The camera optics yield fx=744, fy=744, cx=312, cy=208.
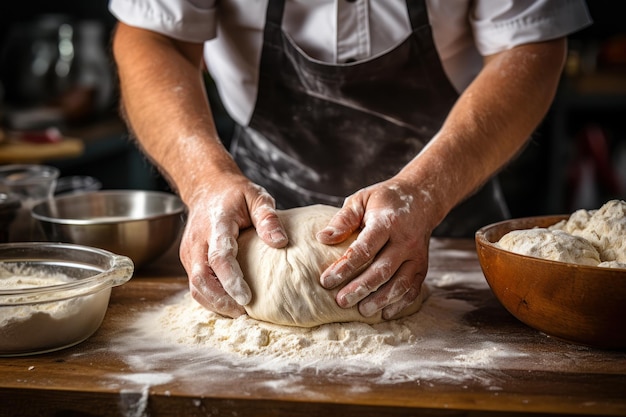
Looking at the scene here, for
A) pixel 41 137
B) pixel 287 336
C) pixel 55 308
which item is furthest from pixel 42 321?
pixel 41 137

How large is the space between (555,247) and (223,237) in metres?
Result: 0.56

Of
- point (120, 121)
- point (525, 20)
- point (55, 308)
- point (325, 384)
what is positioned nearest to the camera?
point (325, 384)

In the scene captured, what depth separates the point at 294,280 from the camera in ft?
4.21

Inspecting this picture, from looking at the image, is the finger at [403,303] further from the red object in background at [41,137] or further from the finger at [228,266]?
the red object in background at [41,137]

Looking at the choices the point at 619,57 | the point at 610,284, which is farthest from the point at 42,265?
the point at 619,57

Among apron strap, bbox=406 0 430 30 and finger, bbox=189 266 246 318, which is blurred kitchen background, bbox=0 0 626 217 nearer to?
apron strap, bbox=406 0 430 30

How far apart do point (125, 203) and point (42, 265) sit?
0.46m

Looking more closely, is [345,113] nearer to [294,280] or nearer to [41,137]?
[294,280]

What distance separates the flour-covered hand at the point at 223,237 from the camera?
128 centimetres

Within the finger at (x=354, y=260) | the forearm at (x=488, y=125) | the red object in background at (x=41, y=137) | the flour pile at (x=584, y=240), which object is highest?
the forearm at (x=488, y=125)

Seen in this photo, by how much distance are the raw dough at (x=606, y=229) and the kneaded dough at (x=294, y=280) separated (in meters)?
0.32

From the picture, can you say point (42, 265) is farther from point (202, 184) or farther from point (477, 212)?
point (477, 212)

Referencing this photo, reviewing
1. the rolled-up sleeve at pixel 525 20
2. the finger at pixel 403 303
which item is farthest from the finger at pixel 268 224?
the rolled-up sleeve at pixel 525 20

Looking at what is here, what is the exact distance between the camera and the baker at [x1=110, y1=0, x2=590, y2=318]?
1.32m
